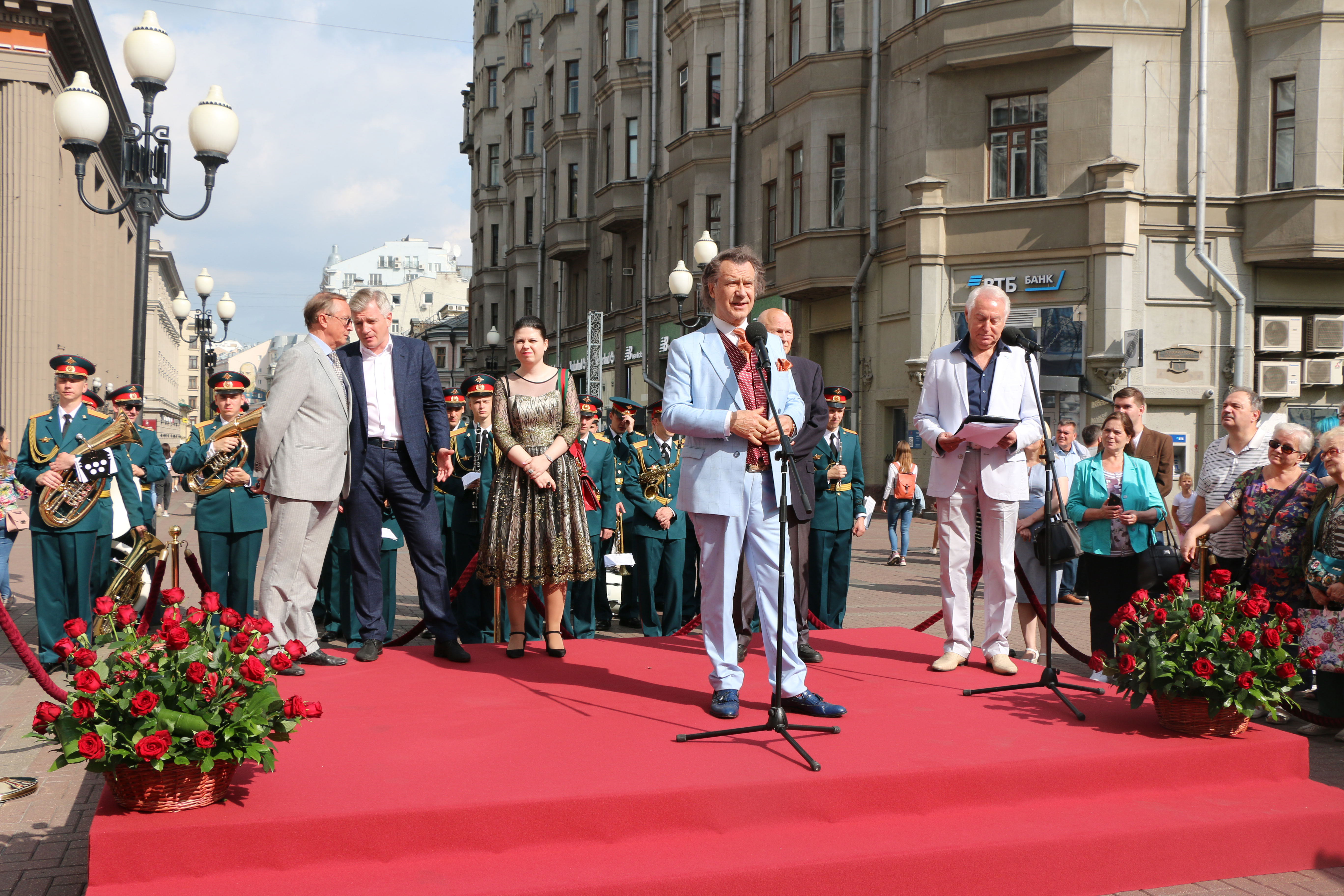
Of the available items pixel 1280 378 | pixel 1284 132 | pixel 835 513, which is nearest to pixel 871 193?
pixel 1284 132

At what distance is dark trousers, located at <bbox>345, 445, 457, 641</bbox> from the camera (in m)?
6.57

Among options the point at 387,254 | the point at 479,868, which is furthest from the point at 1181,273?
the point at 387,254

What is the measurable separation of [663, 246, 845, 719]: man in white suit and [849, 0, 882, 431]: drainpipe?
19347 mm

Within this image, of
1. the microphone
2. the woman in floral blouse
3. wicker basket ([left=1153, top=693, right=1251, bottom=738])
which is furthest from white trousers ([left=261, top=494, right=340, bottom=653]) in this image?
wicker basket ([left=1153, top=693, right=1251, bottom=738])

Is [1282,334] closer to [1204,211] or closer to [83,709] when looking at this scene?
[1204,211]

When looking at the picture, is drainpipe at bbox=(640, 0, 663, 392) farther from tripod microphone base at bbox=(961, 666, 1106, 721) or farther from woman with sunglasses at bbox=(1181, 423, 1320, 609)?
tripod microphone base at bbox=(961, 666, 1106, 721)

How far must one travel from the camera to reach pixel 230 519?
331 inches

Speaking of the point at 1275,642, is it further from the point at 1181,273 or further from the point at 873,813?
the point at 1181,273

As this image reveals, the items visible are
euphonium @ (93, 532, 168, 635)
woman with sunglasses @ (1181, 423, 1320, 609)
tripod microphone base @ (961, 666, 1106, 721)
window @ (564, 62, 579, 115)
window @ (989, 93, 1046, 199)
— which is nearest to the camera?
tripod microphone base @ (961, 666, 1106, 721)

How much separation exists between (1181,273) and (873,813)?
63.1 feet

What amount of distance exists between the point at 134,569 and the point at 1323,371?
20542mm

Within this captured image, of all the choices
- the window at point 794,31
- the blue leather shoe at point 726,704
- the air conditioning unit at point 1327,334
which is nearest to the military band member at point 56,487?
the blue leather shoe at point 726,704

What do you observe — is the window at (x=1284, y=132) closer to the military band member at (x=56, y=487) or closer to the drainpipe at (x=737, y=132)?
the drainpipe at (x=737, y=132)

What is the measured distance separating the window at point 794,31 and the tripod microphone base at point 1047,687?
2222 cm
